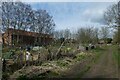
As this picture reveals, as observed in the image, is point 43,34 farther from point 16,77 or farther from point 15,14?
point 16,77

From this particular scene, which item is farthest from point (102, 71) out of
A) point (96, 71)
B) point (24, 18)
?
point (24, 18)

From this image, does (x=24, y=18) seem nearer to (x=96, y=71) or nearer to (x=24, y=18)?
(x=24, y=18)

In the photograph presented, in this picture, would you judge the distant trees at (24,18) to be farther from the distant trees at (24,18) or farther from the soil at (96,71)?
the soil at (96,71)

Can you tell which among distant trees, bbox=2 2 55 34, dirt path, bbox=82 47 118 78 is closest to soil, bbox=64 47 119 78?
dirt path, bbox=82 47 118 78

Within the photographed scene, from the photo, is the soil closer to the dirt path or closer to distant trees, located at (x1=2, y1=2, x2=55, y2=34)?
the dirt path

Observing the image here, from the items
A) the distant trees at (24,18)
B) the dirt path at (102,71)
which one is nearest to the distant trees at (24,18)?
the distant trees at (24,18)

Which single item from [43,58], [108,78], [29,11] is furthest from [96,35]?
[108,78]

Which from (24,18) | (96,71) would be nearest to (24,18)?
(24,18)

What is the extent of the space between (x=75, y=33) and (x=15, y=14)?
24.0 meters

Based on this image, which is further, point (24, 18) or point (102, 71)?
point (24, 18)

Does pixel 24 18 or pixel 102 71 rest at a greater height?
pixel 24 18

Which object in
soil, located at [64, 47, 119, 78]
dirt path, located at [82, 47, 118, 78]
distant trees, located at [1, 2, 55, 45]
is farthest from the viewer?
distant trees, located at [1, 2, 55, 45]

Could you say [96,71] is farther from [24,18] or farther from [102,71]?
[24,18]

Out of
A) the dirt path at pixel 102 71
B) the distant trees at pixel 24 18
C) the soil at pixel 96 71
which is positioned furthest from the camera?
the distant trees at pixel 24 18
